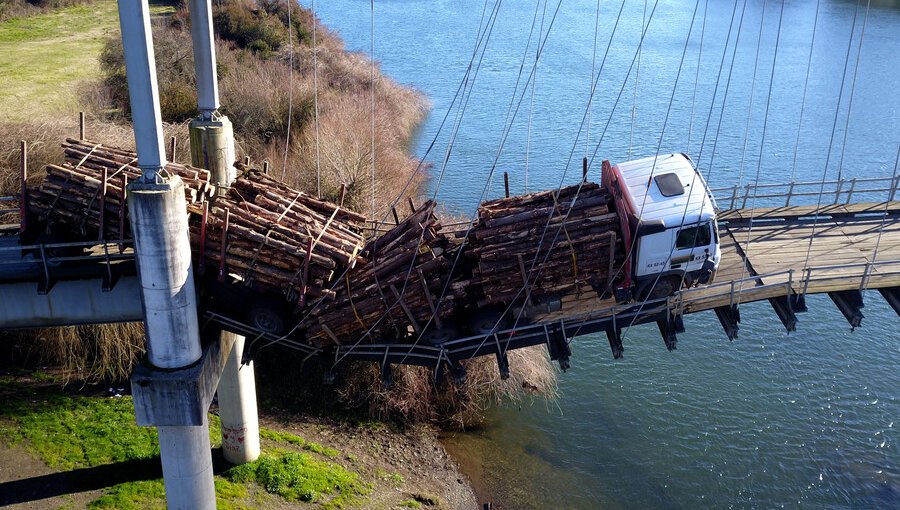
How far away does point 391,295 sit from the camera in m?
17.0

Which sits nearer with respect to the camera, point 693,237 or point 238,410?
point 693,237

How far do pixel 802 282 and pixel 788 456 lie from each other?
944 centimetres

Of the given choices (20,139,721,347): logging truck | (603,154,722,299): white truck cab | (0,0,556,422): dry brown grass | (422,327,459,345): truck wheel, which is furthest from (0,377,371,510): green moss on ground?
(603,154,722,299): white truck cab

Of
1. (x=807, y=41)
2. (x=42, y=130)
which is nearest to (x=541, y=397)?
(x=42, y=130)

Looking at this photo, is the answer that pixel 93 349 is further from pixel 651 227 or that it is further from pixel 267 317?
pixel 651 227

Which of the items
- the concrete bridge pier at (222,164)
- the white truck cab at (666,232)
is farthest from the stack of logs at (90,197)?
the white truck cab at (666,232)

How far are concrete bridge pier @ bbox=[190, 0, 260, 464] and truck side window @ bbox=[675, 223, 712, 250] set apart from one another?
10981 mm

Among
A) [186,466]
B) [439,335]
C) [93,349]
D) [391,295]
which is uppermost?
[391,295]

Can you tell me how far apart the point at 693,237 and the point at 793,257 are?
13.3ft

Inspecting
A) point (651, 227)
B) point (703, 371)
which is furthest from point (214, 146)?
point (703, 371)

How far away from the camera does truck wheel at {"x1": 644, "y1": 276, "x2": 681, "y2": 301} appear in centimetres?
1784

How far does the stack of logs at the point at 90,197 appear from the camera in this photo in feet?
56.0

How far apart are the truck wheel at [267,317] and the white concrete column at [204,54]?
235 inches

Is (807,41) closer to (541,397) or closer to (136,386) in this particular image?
(541,397)
